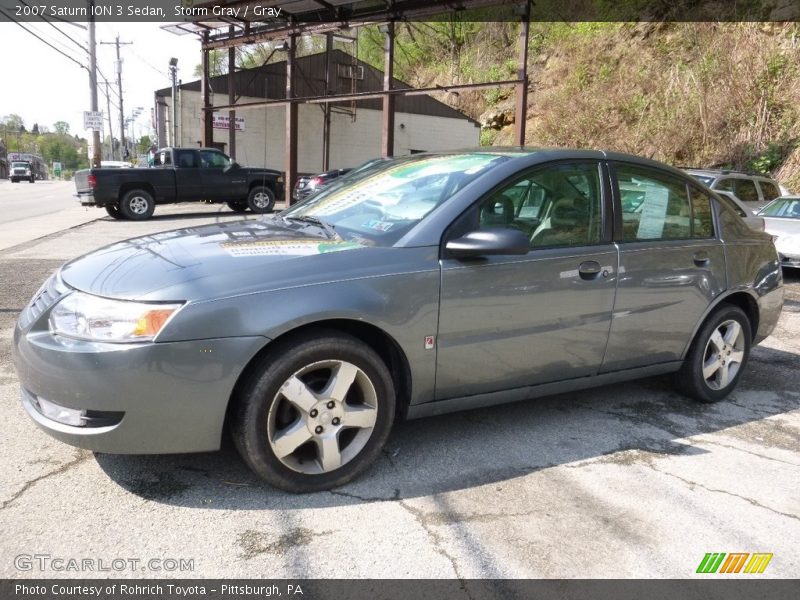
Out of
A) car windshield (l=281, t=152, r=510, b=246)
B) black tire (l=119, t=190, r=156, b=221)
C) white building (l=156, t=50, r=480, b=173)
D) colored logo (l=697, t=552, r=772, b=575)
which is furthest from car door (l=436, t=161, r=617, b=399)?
white building (l=156, t=50, r=480, b=173)

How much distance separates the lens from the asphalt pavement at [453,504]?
8.02 feet

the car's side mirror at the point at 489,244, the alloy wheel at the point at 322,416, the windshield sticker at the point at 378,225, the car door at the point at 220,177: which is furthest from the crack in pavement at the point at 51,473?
the car door at the point at 220,177

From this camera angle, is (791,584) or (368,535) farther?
(368,535)

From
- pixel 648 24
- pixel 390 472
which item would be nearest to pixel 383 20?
pixel 648 24

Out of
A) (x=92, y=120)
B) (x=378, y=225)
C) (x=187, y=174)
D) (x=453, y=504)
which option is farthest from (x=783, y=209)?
(x=92, y=120)

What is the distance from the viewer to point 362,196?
3727mm

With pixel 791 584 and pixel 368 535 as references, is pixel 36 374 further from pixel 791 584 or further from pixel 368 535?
pixel 791 584

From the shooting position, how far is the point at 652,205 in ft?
12.9

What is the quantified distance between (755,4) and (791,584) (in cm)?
2060

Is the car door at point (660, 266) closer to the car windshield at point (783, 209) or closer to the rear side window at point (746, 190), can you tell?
the car windshield at point (783, 209)

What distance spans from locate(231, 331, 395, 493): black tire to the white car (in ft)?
29.1

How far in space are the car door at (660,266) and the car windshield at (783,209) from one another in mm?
7848

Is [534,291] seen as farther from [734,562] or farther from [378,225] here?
[734,562]

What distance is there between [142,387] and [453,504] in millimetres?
1418
